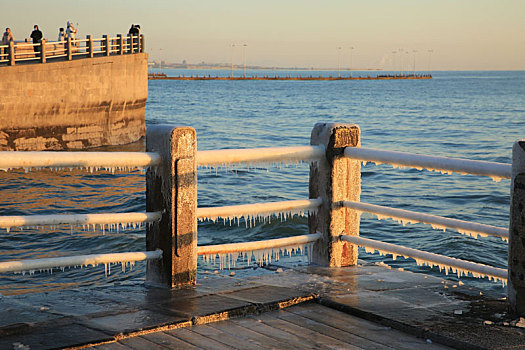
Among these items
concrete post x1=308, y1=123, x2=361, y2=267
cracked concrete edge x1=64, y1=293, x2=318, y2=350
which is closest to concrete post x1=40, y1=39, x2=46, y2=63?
concrete post x1=308, y1=123, x2=361, y2=267

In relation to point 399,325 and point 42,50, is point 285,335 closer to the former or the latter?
point 399,325

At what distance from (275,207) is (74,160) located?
1.65m

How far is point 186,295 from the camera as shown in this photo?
4.81 metres

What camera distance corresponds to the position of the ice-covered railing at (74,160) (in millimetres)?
Result: 4371

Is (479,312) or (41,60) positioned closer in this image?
(479,312)

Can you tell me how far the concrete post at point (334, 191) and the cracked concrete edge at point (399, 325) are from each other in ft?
3.82

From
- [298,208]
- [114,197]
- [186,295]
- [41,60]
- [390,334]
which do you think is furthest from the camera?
[41,60]

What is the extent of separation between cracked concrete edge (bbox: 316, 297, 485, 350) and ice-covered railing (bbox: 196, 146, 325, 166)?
1219 millimetres

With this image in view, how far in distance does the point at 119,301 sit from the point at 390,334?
1795mm

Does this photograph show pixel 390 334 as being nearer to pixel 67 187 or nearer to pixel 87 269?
pixel 87 269

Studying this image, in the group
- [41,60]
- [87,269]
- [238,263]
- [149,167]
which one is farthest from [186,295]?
[41,60]

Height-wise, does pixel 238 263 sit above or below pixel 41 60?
below

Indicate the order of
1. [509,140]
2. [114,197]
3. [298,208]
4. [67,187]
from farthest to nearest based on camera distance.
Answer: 1. [509,140]
2. [67,187]
3. [114,197]
4. [298,208]

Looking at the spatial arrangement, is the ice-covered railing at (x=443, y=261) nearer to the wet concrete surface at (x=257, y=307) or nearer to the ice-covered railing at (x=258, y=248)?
the wet concrete surface at (x=257, y=307)
